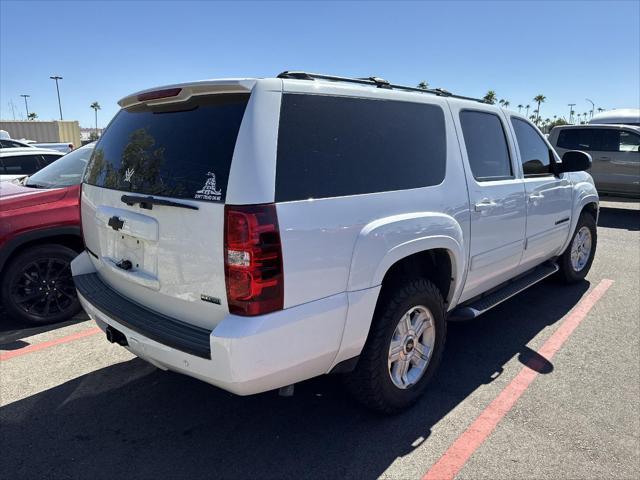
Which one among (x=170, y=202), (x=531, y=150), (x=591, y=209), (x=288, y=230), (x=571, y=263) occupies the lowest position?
(x=571, y=263)

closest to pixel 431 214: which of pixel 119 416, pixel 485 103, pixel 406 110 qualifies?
pixel 406 110

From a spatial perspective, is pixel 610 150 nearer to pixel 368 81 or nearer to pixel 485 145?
pixel 485 145

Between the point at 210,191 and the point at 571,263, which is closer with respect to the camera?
the point at 210,191

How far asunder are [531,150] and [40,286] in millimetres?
4686

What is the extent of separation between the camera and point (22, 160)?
7.62 meters

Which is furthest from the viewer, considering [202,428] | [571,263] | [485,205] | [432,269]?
[571,263]

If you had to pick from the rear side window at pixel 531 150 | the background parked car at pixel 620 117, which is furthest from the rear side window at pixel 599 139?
the rear side window at pixel 531 150

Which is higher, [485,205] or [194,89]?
[194,89]

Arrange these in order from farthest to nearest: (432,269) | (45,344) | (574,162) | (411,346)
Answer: (574,162)
(45,344)
(432,269)
(411,346)

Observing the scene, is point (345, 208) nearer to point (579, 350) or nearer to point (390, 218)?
point (390, 218)

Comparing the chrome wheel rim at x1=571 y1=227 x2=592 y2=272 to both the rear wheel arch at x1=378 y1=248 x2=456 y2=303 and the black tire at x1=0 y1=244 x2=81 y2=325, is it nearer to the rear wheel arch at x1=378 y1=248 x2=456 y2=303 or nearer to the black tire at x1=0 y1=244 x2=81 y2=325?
the rear wheel arch at x1=378 y1=248 x2=456 y2=303

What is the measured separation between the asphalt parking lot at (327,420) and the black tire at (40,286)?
0.78ft

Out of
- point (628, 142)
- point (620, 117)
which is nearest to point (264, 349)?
point (628, 142)

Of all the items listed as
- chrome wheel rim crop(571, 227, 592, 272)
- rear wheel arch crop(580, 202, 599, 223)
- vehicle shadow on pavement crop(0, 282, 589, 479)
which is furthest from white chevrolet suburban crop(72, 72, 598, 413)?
rear wheel arch crop(580, 202, 599, 223)
